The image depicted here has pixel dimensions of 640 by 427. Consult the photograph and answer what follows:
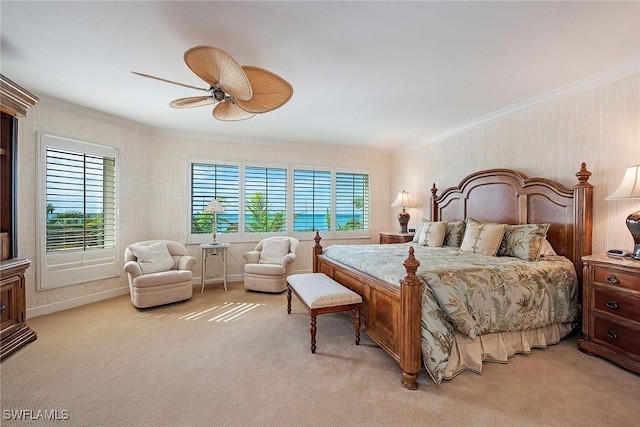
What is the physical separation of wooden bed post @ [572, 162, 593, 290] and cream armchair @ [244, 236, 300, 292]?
358cm

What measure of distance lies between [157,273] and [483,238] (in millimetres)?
4242

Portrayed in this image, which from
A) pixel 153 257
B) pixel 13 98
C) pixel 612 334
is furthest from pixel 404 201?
pixel 13 98

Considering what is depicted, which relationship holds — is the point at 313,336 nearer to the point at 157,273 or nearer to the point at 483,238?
the point at 483,238

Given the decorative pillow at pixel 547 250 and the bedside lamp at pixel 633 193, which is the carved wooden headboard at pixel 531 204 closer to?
the decorative pillow at pixel 547 250

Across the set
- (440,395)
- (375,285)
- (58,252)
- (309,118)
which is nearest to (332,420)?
(440,395)

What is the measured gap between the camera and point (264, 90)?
2.26 metres

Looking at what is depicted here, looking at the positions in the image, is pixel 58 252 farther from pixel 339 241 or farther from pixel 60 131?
pixel 339 241

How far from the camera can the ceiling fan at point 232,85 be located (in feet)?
6.04

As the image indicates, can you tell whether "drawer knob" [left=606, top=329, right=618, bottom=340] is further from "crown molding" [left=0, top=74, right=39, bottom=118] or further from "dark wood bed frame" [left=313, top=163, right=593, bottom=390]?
"crown molding" [left=0, top=74, right=39, bottom=118]

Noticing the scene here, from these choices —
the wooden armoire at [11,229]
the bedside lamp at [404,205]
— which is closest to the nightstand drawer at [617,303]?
the bedside lamp at [404,205]

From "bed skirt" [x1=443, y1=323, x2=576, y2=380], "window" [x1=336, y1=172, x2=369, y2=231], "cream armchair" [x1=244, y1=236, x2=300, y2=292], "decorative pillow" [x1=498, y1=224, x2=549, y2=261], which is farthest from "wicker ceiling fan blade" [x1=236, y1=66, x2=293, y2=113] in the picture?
"window" [x1=336, y1=172, x2=369, y2=231]

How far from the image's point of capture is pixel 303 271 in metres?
5.64

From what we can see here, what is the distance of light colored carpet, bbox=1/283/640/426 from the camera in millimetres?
1771

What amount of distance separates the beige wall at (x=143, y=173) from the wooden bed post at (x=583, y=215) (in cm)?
359
